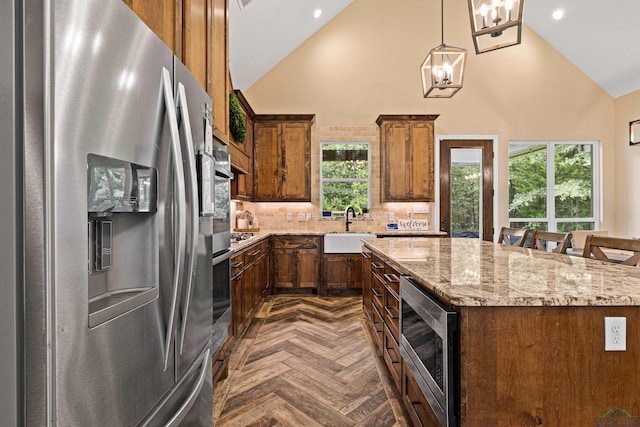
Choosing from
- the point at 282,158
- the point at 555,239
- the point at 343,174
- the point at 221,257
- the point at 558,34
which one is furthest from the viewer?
the point at 343,174

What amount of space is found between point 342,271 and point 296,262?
0.67 m

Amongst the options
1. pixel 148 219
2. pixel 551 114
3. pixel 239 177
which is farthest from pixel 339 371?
pixel 551 114

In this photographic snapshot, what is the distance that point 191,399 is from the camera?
1.16 meters

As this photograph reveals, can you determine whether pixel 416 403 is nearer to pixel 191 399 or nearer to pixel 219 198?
pixel 191 399

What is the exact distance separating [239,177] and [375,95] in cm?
271

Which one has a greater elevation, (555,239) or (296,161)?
(296,161)

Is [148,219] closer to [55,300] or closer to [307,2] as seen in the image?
[55,300]

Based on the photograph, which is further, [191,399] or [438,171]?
[438,171]

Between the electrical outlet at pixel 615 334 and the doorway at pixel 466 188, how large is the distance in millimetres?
4719

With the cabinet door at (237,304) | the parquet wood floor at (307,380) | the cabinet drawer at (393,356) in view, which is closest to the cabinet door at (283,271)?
the parquet wood floor at (307,380)

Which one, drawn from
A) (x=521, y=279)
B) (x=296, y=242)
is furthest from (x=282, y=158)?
(x=521, y=279)

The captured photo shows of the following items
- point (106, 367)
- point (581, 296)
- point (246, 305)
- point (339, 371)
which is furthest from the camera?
point (246, 305)

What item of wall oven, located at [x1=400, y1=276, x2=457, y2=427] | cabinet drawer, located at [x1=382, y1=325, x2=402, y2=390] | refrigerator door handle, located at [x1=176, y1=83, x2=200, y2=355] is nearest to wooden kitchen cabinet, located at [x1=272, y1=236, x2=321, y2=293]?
cabinet drawer, located at [x1=382, y1=325, x2=402, y2=390]

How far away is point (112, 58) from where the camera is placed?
77cm
